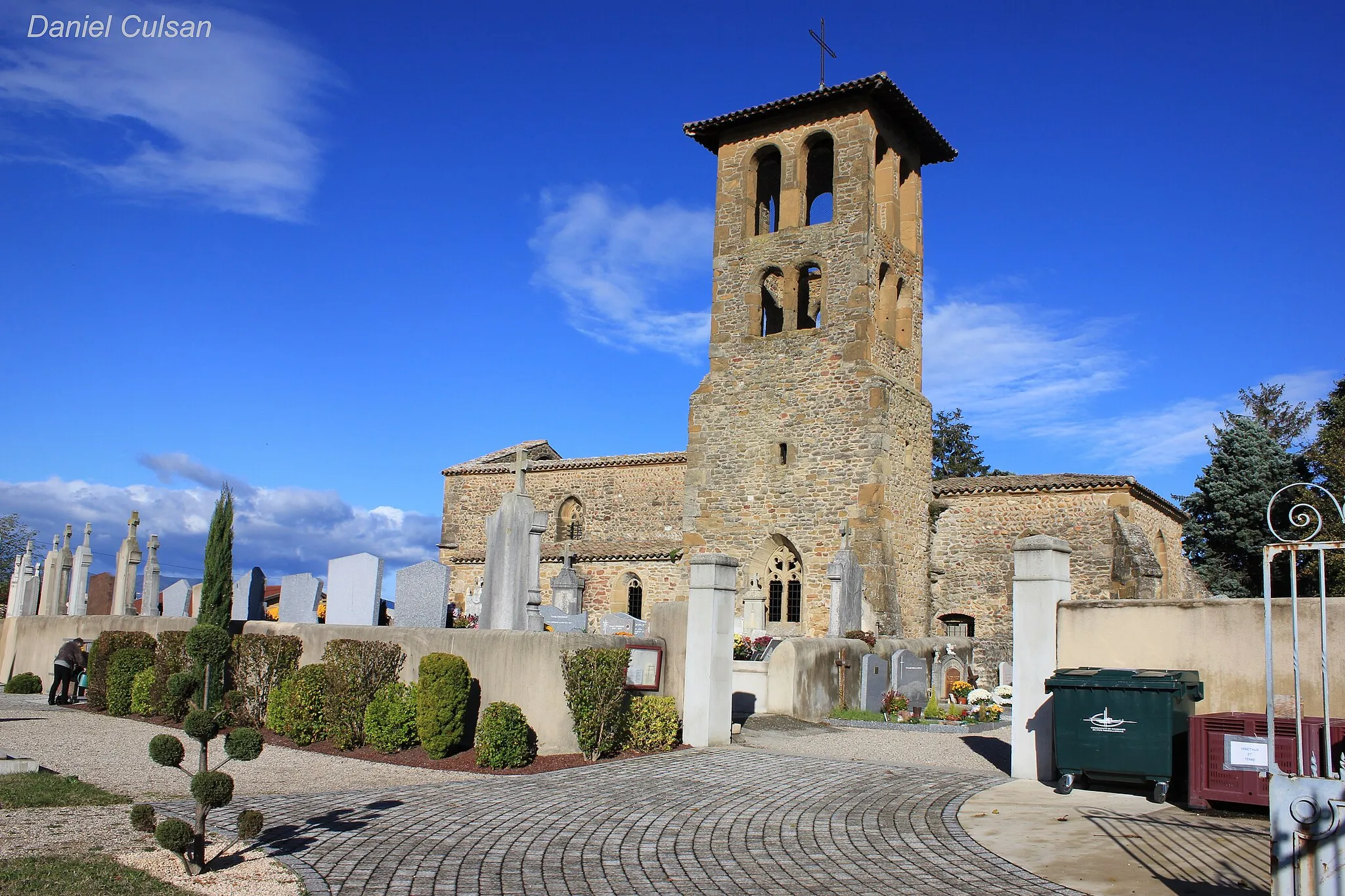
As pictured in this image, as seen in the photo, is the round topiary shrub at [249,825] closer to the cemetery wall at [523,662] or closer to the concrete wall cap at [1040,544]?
the cemetery wall at [523,662]

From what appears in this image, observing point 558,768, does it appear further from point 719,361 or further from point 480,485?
point 480,485

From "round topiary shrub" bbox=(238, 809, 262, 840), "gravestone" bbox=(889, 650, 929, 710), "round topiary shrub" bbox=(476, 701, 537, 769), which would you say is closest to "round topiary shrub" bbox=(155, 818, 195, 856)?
"round topiary shrub" bbox=(238, 809, 262, 840)

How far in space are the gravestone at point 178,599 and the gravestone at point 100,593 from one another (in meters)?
7.24

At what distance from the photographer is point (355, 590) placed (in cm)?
1372

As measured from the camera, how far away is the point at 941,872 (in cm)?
631

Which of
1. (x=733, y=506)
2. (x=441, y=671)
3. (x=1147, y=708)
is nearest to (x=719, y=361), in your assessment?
(x=733, y=506)

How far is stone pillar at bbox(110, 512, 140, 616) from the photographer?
1978 centimetres

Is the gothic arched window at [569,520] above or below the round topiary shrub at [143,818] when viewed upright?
above

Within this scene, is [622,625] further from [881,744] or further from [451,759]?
[451,759]

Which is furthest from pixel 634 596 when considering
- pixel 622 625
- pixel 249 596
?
pixel 249 596

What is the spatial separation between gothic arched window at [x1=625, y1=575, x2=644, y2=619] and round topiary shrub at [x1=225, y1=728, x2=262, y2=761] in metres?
23.1

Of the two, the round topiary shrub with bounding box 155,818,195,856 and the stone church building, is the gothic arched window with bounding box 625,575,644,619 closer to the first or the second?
the stone church building

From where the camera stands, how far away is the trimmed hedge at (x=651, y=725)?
11.2 metres

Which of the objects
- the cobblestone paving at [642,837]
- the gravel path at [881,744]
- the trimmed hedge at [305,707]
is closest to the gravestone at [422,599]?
the trimmed hedge at [305,707]
